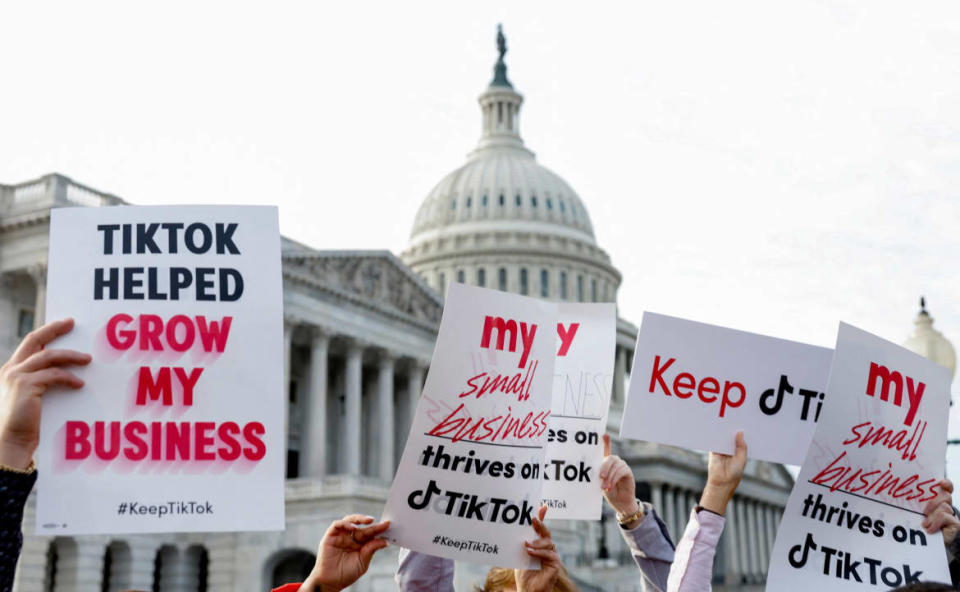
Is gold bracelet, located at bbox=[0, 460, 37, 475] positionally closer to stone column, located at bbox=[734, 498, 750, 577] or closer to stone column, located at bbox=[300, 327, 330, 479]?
stone column, located at bbox=[300, 327, 330, 479]

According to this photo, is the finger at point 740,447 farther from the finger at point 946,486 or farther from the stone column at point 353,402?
the stone column at point 353,402

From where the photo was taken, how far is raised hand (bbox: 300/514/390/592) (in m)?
6.23

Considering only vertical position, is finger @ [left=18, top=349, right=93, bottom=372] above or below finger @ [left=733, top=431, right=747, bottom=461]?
above

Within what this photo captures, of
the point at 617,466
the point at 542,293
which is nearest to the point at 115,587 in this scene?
the point at 617,466

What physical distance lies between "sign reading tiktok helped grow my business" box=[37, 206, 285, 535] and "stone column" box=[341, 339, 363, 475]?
175 feet

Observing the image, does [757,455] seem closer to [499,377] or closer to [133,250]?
[499,377]

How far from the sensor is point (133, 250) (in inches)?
277

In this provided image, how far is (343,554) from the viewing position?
636 centimetres

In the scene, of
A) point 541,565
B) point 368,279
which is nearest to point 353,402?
point 368,279

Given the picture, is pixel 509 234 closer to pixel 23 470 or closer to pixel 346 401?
pixel 346 401

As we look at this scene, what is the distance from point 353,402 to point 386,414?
276 centimetres

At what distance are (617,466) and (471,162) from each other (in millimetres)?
116011

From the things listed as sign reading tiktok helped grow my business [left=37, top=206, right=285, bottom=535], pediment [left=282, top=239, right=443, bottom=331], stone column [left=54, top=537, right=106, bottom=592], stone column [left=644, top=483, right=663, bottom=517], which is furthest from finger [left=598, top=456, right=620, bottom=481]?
stone column [left=644, top=483, right=663, bottom=517]

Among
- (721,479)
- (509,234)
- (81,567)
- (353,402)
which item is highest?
(509,234)
